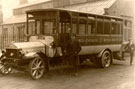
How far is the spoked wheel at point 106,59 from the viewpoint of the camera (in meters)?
11.4

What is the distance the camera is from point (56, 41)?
917 cm

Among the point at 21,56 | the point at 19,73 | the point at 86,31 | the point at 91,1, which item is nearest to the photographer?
the point at 21,56

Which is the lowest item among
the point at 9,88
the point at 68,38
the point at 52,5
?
the point at 9,88

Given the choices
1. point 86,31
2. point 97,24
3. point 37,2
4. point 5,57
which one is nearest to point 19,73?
point 5,57


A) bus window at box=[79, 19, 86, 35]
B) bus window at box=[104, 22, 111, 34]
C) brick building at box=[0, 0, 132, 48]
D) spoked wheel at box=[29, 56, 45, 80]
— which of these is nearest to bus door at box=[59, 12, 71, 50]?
bus window at box=[79, 19, 86, 35]

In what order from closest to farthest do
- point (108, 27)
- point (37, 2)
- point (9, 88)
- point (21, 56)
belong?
point (9, 88), point (21, 56), point (108, 27), point (37, 2)

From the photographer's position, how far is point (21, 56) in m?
8.41

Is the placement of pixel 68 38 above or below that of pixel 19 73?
above

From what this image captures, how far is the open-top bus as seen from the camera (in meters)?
8.62

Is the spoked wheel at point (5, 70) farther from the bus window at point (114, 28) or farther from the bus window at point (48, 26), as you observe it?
the bus window at point (114, 28)

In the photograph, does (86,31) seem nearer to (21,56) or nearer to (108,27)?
(108,27)

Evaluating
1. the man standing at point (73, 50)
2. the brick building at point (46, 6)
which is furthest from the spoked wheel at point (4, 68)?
the brick building at point (46, 6)

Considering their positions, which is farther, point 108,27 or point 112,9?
point 112,9

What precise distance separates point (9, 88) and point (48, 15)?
11.4 ft
